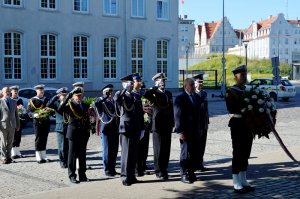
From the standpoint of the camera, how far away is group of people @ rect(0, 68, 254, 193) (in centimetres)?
826

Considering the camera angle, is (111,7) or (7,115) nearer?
(7,115)

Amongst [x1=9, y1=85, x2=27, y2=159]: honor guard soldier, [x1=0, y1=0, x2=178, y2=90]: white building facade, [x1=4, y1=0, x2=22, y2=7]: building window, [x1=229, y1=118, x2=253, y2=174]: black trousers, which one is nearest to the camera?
[x1=229, y1=118, x2=253, y2=174]: black trousers

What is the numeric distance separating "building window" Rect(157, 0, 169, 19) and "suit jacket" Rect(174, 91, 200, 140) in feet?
107

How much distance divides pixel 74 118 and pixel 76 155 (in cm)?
70

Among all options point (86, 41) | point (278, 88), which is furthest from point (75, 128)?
point (86, 41)

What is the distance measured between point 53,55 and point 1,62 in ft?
13.0

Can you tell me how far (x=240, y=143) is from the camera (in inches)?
323

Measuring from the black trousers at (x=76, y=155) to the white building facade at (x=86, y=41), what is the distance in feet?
80.5

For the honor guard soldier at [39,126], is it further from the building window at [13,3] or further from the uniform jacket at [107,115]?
the building window at [13,3]

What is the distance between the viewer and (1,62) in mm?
32188

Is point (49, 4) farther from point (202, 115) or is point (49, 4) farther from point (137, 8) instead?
point (202, 115)

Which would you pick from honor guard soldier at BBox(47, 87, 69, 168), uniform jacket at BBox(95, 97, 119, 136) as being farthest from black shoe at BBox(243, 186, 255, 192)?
honor guard soldier at BBox(47, 87, 69, 168)

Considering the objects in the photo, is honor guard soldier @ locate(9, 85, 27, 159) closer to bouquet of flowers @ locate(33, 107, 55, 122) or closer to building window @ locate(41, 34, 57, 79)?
bouquet of flowers @ locate(33, 107, 55, 122)

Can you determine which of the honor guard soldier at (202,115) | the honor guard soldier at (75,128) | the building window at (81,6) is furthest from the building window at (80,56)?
the honor guard soldier at (75,128)
